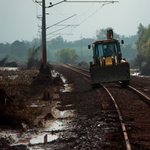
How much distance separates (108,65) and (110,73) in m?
0.57

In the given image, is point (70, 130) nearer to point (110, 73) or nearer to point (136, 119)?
point (136, 119)

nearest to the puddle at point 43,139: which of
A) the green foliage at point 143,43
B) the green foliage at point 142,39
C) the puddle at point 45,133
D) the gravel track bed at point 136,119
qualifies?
the puddle at point 45,133

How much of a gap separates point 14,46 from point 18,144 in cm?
18593

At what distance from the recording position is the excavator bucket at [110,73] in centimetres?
1620

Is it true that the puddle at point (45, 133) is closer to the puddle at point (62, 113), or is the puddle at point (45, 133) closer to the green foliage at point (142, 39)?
the puddle at point (62, 113)

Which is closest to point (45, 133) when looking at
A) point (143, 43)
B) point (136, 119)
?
point (136, 119)

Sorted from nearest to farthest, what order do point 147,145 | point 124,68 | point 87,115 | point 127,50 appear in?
point 147,145 < point 87,115 < point 124,68 < point 127,50

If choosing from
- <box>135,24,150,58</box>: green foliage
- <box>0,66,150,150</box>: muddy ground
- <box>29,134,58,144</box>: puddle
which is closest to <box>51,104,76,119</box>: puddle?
<box>0,66,150,150</box>: muddy ground

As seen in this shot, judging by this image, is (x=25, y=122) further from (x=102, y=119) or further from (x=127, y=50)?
(x=127, y=50)

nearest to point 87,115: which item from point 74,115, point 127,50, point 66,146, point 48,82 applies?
point 74,115

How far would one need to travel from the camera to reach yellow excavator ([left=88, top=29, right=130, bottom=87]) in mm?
16266

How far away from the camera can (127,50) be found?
171 meters

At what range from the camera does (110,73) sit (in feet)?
53.8

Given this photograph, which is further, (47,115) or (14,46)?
(14,46)
